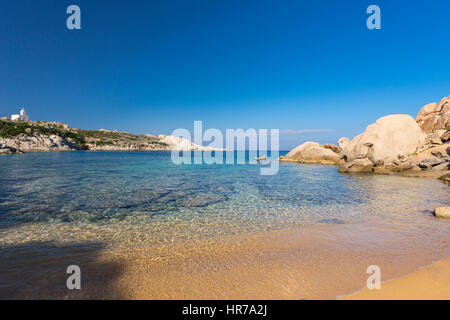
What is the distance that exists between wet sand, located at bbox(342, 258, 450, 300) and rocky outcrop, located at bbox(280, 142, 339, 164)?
1240 inches

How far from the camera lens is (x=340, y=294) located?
386 cm

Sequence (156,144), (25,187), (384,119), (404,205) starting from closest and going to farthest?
(404,205), (25,187), (384,119), (156,144)

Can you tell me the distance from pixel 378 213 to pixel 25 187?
1971 centimetres

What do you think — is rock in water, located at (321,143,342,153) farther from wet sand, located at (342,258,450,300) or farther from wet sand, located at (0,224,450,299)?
wet sand, located at (342,258,450,300)

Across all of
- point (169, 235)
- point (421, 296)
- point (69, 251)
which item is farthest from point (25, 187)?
point (421, 296)

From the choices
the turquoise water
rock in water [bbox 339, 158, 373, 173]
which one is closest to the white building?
the turquoise water

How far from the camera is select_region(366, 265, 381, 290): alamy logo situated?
4.08 metres

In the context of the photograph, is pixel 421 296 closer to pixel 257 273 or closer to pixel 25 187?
pixel 257 273

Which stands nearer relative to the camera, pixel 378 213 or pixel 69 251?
pixel 69 251

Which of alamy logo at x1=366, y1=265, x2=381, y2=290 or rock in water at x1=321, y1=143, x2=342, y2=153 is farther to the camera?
rock in water at x1=321, y1=143, x2=342, y2=153

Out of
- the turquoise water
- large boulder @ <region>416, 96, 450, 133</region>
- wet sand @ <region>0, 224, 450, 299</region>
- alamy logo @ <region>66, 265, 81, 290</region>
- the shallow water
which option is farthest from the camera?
large boulder @ <region>416, 96, 450, 133</region>

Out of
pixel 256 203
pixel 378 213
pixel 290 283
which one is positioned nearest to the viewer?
pixel 290 283

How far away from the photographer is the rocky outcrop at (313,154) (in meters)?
35.9
